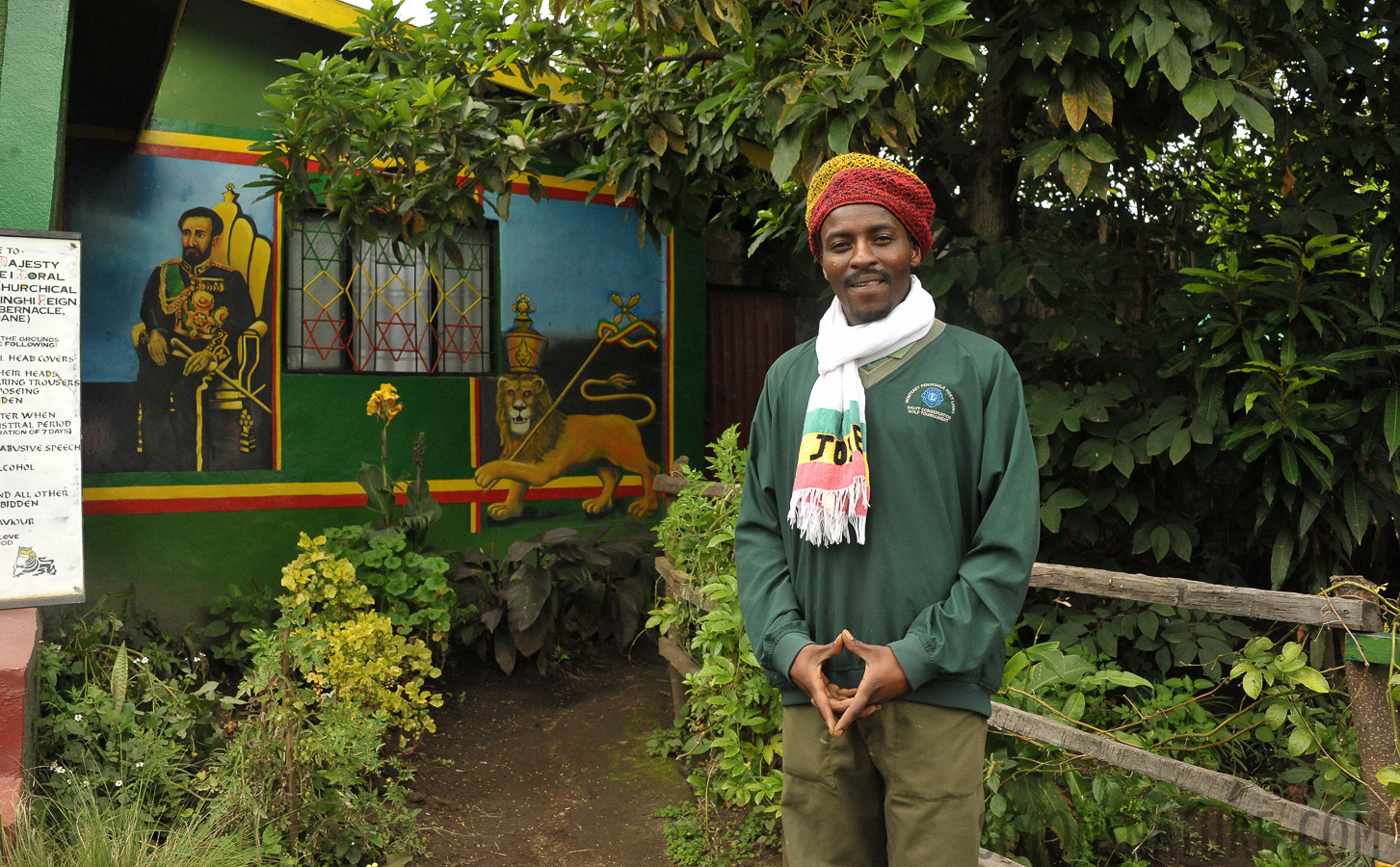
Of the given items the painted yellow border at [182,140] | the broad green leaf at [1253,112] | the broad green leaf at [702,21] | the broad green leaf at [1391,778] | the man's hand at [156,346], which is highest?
the painted yellow border at [182,140]

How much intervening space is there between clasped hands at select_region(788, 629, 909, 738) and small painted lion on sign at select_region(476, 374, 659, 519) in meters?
4.92

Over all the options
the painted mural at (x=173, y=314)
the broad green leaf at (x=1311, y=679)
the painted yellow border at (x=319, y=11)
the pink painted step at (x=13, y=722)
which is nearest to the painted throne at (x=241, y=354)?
the painted mural at (x=173, y=314)

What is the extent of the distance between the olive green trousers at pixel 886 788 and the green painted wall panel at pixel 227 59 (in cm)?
568

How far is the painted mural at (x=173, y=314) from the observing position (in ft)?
18.9

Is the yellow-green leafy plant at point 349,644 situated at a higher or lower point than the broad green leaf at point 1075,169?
lower

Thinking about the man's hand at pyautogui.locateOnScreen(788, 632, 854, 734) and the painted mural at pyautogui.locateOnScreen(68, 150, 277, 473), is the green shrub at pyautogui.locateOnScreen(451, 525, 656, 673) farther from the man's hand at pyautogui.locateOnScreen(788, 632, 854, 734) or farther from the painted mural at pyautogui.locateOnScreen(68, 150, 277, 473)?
the man's hand at pyautogui.locateOnScreen(788, 632, 854, 734)

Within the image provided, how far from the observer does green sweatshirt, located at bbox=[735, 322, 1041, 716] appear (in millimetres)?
1828

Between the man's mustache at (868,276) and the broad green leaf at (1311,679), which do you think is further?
the broad green leaf at (1311,679)

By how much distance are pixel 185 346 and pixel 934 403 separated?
5389mm

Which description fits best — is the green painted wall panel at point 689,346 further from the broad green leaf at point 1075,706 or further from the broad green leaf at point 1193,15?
the broad green leaf at point 1075,706

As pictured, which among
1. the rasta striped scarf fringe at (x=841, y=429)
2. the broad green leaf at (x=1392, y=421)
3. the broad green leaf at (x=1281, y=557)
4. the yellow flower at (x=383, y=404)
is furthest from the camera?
the yellow flower at (x=383, y=404)

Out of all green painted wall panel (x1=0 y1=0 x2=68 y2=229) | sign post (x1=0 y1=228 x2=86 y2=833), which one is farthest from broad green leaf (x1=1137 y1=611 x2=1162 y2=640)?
green painted wall panel (x1=0 y1=0 x2=68 y2=229)

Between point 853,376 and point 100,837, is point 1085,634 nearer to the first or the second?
point 853,376

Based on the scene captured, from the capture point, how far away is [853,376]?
1.97 metres
